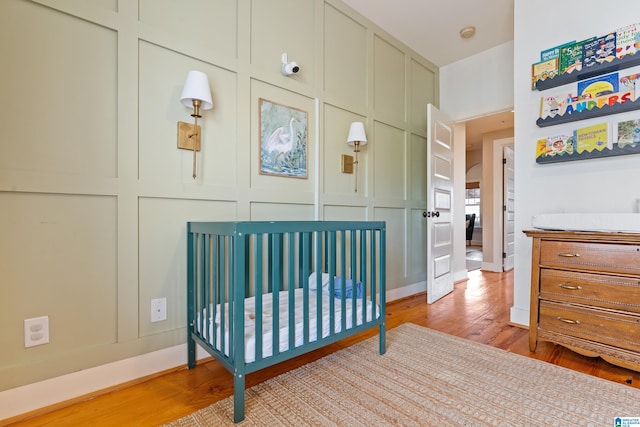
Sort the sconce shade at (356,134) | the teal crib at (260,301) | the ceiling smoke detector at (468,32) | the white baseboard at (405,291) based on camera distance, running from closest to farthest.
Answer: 1. the teal crib at (260,301)
2. the sconce shade at (356,134)
3. the ceiling smoke detector at (468,32)
4. the white baseboard at (405,291)

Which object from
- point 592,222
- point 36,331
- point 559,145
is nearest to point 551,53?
point 559,145

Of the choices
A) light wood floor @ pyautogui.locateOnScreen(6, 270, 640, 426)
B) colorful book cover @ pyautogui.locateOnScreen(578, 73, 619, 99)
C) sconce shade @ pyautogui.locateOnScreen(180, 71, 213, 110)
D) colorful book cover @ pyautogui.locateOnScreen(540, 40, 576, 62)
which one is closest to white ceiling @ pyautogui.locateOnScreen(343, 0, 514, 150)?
colorful book cover @ pyautogui.locateOnScreen(540, 40, 576, 62)

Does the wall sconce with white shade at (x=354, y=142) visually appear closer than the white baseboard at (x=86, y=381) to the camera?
No

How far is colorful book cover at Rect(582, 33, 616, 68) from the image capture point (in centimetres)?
191

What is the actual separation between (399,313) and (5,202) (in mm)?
2521

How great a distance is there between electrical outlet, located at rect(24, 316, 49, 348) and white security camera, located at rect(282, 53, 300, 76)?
1863 millimetres

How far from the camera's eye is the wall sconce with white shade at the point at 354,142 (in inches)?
96.1

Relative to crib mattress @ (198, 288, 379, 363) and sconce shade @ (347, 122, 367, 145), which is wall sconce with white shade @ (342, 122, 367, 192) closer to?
sconce shade @ (347, 122, 367, 145)

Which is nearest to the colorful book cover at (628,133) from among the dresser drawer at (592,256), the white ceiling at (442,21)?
the dresser drawer at (592,256)

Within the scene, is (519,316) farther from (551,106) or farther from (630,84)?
(630,84)

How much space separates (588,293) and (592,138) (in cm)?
102

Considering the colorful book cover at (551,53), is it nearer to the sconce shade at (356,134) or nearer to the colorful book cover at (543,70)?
the colorful book cover at (543,70)

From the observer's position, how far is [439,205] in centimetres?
309

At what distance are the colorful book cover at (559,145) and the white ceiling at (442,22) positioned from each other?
1.25 m
